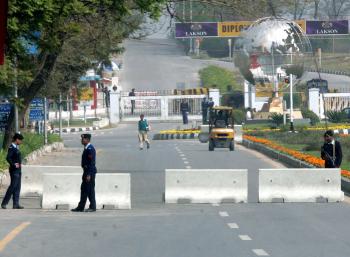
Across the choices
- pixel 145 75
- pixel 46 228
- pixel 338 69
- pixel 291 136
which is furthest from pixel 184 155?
pixel 338 69

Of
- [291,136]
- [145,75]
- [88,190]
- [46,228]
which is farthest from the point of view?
[145,75]

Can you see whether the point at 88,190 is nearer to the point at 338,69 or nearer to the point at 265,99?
the point at 265,99

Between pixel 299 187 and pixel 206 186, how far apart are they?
6.57 ft

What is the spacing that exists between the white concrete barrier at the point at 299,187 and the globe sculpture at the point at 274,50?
55.8 meters

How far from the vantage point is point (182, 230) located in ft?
60.9

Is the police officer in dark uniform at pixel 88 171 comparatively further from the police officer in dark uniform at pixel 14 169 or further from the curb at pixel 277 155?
the curb at pixel 277 155

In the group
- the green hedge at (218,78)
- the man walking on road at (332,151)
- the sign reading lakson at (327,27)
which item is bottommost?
the man walking on road at (332,151)

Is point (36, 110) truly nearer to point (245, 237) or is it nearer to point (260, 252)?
point (245, 237)

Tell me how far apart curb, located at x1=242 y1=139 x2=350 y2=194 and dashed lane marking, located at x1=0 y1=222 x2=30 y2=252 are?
9943 mm

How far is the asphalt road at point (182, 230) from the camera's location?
15688 millimetres

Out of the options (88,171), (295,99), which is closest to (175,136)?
(295,99)

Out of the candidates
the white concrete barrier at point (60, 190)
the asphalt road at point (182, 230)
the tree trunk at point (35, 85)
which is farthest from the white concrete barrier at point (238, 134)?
the white concrete barrier at point (60, 190)

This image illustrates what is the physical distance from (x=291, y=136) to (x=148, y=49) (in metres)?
104

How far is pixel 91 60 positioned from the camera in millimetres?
48156
